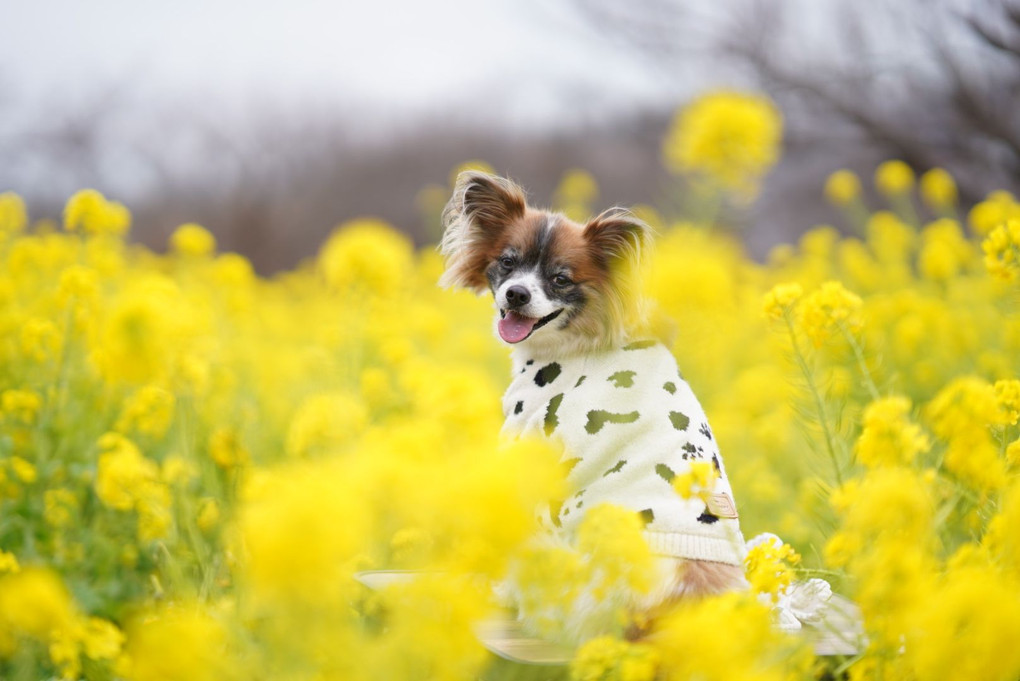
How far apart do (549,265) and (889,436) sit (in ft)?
3.70

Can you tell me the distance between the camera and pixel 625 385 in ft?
6.31

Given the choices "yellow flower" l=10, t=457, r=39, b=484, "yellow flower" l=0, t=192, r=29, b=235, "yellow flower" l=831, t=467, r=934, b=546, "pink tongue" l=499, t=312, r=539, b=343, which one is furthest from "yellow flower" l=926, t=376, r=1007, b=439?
"yellow flower" l=0, t=192, r=29, b=235

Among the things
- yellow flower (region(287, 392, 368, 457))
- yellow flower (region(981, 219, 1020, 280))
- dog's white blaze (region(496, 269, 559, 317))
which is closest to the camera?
yellow flower (region(287, 392, 368, 457))

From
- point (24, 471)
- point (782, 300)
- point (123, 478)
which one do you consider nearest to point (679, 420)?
point (782, 300)

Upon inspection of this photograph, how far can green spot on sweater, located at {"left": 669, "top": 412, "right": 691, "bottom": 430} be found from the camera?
1.80 m

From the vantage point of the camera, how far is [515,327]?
2.14m

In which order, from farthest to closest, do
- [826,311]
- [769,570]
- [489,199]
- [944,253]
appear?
[944,253]
[489,199]
[826,311]
[769,570]

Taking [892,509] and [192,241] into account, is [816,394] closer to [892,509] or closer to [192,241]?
[892,509]

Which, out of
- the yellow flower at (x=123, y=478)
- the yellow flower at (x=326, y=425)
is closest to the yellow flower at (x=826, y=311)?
the yellow flower at (x=326, y=425)

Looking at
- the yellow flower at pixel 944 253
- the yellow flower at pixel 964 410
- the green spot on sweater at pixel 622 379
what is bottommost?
the green spot on sweater at pixel 622 379

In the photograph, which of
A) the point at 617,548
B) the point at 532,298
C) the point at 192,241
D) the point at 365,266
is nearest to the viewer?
the point at 617,548

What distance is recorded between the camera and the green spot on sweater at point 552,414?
6.29 ft

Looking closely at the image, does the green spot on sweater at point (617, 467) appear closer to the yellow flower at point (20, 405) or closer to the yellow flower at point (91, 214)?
the yellow flower at point (20, 405)

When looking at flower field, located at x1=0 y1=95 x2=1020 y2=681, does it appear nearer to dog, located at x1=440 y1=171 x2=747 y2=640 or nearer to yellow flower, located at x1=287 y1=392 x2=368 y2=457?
yellow flower, located at x1=287 y1=392 x2=368 y2=457
